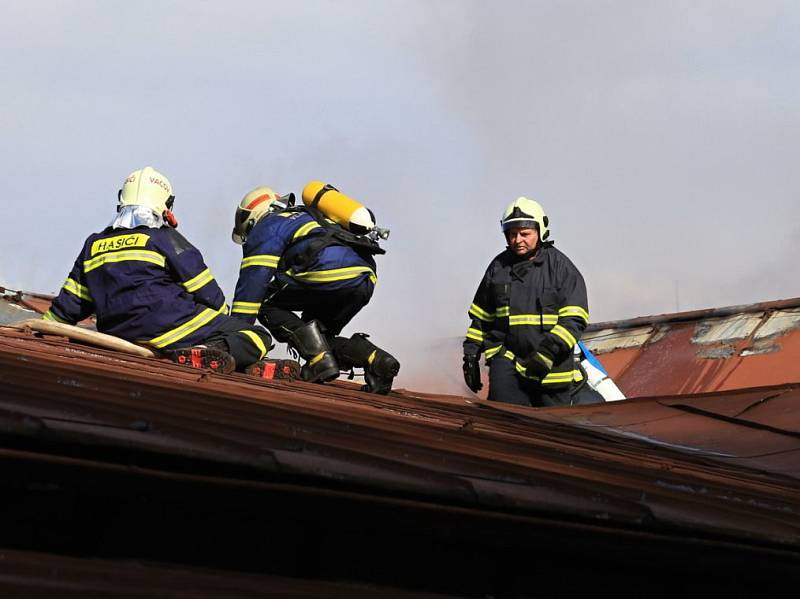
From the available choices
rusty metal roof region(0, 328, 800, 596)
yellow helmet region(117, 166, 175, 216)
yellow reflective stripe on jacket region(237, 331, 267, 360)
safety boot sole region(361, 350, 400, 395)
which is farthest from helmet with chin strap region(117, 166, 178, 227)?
rusty metal roof region(0, 328, 800, 596)

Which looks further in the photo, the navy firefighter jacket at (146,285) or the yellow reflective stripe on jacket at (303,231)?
the yellow reflective stripe on jacket at (303,231)

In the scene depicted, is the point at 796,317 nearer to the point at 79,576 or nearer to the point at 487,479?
the point at 487,479

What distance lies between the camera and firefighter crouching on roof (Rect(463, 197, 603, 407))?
7492 millimetres

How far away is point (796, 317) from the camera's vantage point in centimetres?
913

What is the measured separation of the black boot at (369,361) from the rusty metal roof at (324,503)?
3.70 m

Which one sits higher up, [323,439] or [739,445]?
[739,445]

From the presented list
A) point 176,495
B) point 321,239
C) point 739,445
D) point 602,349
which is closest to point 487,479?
point 176,495

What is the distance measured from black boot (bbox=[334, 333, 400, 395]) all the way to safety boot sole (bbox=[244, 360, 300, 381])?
1.31 ft

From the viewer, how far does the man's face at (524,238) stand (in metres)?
7.72

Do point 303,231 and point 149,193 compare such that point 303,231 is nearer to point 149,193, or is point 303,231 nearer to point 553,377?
point 149,193

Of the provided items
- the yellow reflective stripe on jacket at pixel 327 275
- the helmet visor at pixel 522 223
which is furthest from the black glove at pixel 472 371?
the yellow reflective stripe on jacket at pixel 327 275

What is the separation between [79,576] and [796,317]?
26.5ft

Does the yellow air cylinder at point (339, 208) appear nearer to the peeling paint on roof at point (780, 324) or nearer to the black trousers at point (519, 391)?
the black trousers at point (519, 391)

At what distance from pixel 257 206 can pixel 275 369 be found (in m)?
1.18
